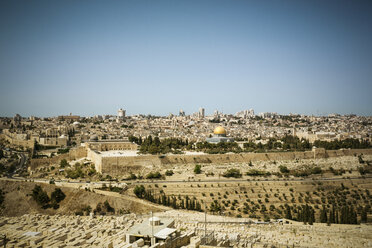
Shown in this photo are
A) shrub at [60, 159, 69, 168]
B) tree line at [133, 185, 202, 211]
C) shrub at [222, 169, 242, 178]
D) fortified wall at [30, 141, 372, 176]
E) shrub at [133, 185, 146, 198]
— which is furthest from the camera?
shrub at [60, 159, 69, 168]

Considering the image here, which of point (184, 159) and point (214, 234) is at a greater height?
point (184, 159)

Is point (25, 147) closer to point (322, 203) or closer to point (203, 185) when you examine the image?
point (203, 185)

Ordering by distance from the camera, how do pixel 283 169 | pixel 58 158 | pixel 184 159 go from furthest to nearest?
pixel 58 158
pixel 184 159
pixel 283 169

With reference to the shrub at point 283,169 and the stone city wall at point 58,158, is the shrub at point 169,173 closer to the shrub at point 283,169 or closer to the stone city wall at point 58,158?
the shrub at point 283,169

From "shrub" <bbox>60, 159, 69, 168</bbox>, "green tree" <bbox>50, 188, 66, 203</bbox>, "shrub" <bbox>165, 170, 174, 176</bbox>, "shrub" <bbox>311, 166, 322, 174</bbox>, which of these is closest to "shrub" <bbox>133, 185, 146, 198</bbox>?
"shrub" <bbox>165, 170, 174, 176</bbox>

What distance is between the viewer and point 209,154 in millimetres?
35156

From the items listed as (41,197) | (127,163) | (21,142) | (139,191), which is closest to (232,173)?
(139,191)

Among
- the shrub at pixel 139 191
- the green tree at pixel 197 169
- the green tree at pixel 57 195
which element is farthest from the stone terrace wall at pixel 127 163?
the shrub at pixel 139 191

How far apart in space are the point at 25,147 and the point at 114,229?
36712 mm

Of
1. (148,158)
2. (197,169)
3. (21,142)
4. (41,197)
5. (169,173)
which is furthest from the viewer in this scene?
(21,142)

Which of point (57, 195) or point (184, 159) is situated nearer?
point (57, 195)

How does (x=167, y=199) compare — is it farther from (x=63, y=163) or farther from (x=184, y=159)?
(x=63, y=163)

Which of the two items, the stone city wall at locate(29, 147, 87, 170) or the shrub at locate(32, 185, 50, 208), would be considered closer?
the shrub at locate(32, 185, 50, 208)

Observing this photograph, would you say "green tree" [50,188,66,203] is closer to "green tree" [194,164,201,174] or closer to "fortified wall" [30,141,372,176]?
"fortified wall" [30,141,372,176]
